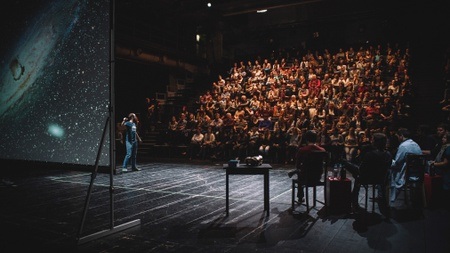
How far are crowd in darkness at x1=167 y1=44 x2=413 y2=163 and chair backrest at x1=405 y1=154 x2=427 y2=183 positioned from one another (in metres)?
3.74

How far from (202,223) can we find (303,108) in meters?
7.58

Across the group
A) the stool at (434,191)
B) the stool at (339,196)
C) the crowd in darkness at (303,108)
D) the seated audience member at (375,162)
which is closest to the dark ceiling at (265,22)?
the crowd in darkness at (303,108)

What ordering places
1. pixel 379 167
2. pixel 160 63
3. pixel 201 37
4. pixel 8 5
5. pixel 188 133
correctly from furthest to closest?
pixel 201 37 < pixel 160 63 < pixel 188 133 < pixel 379 167 < pixel 8 5

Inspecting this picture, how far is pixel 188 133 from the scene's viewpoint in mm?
11352

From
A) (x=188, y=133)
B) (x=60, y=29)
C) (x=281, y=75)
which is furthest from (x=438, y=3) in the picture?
(x=60, y=29)

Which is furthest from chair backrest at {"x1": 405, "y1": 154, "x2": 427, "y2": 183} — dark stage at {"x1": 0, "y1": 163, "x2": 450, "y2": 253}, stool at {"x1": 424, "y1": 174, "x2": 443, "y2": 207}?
dark stage at {"x1": 0, "y1": 163, "x2": 450, "y2": 253}

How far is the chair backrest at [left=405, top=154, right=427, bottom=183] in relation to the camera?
4176 millimetres

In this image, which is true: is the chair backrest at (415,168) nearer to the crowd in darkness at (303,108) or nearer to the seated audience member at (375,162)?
the seated audience member at (375,162)

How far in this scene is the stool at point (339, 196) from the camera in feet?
13.2

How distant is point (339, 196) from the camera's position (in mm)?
4059

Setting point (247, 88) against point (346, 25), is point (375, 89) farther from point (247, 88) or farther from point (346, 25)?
point (346, 25)

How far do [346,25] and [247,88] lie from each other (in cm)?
926

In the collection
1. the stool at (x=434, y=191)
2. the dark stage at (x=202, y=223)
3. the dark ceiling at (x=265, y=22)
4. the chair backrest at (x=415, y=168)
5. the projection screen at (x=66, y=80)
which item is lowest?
the dark stage at (x=202, y=223)

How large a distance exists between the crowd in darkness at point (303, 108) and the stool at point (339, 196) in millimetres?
4364
